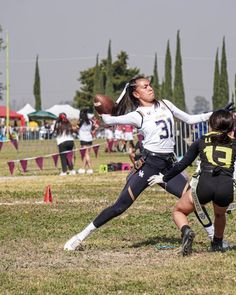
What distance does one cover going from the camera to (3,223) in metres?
11.6

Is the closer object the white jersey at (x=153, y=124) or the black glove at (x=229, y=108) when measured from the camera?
the black glove at (x=229, y=108)

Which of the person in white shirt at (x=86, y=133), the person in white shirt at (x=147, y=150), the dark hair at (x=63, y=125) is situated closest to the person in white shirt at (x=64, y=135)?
the dark hair at (x=63, y=125)

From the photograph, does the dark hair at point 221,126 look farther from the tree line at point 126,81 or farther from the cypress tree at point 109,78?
the cypress tree at point 109,78

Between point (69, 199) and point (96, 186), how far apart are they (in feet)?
9.26

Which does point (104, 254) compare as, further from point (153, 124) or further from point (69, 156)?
point (69, 156)

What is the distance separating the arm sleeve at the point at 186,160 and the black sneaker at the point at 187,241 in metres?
0.63

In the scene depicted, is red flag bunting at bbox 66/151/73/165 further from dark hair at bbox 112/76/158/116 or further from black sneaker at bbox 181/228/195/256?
black sneaker at bbox 181/228/195/256

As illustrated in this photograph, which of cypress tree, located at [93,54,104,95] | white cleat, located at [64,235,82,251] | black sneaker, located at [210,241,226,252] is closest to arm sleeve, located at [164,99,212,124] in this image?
black sneaker, located at [210,241,226,252]

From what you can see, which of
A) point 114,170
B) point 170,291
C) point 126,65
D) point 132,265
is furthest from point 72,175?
point 126,65

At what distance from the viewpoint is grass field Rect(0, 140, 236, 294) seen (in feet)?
23.2

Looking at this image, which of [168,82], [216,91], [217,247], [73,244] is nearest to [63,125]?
[73,244]

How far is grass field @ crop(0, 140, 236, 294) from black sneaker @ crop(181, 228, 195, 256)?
0.12 metres

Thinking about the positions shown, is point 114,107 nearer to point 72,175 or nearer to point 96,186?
point 96,186

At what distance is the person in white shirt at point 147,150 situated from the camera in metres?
9.05
